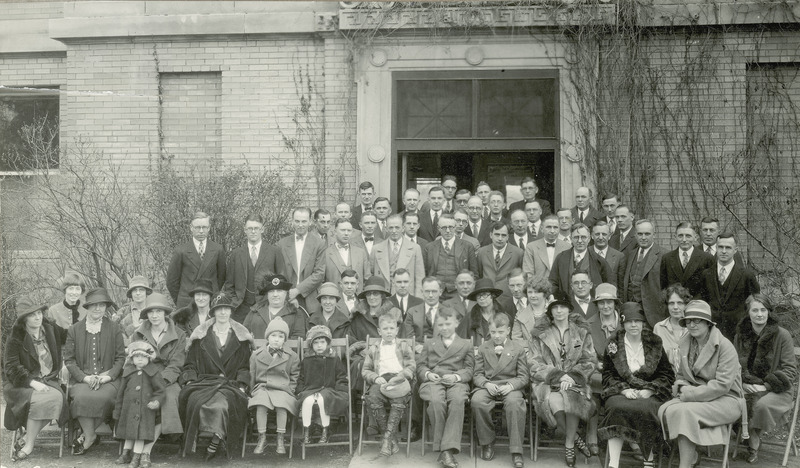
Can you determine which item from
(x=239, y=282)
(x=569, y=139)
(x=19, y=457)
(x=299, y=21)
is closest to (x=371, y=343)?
(x=239, y=282)

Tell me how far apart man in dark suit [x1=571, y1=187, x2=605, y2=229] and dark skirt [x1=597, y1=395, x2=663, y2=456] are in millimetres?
3139

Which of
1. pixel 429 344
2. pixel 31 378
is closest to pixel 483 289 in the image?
pixel 429 344

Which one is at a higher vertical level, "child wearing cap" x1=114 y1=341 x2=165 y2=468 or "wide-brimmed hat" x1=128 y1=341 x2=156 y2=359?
"wide-brimmed hat" x1=128 y1=341 x2=156 y2=359

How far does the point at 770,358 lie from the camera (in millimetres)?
7324

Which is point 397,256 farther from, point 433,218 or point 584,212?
point 584,212

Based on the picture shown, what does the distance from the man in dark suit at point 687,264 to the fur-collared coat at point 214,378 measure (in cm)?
443

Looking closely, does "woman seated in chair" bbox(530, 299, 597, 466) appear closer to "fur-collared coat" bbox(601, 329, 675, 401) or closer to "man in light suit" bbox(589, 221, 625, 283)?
"fur-collared coat" bbox(601, 329, 675, 401)

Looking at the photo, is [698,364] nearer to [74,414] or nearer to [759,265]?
[759,265]

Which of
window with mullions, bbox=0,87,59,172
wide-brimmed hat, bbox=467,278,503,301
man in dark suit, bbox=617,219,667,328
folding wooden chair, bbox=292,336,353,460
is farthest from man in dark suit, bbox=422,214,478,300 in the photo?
window with mullions, bbox=0,87,59,172

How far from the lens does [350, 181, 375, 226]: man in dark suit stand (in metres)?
9.83

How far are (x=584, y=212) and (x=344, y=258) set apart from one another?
3.11m

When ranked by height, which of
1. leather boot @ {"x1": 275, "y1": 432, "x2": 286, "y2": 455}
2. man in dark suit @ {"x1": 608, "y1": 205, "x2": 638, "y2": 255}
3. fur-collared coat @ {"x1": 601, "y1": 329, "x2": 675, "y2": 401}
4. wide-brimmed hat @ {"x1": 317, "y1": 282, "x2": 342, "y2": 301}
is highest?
man in dark suit @ {"x1": 608, "y1": 205, "x2": 638, "y2": 255}

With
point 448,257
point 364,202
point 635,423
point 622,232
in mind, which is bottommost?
point 635,423

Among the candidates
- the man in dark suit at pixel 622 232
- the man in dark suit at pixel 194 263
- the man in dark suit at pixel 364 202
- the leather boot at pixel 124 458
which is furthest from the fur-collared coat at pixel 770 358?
the leather boot at pixel 124 458
